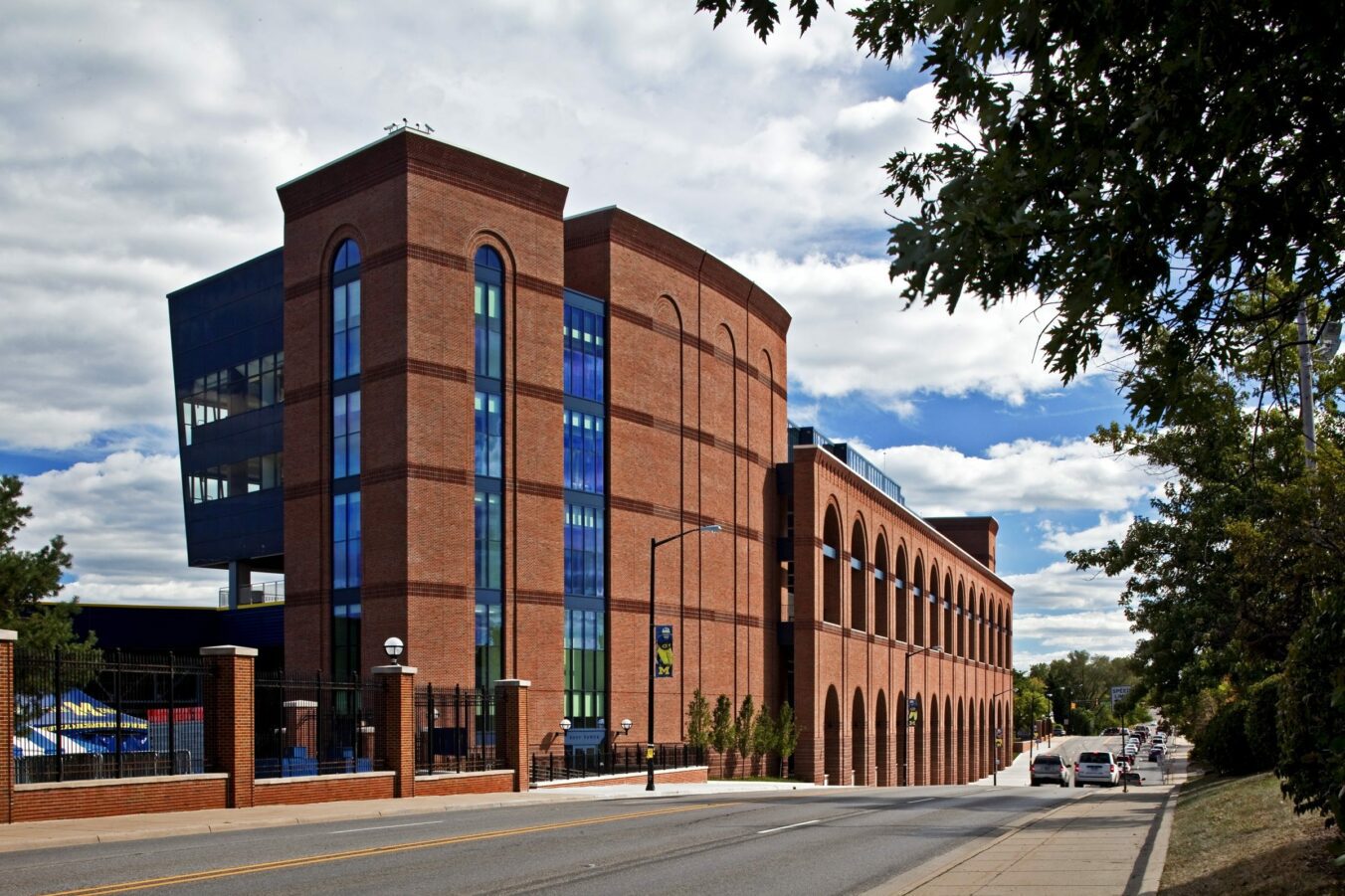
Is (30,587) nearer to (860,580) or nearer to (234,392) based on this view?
(234,392)

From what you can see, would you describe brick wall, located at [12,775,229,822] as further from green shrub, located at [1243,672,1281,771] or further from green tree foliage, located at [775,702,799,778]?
green tree foliage, located at [775,702,799,778]

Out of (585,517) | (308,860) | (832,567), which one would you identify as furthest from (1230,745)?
(832,567)

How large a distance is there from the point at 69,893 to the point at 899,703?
73169 mm

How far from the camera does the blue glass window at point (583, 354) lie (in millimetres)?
50312

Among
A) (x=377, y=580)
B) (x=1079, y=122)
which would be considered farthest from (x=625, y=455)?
(x=1079, y=122)

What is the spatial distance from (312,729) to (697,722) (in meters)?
19.4

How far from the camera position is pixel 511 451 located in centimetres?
4731

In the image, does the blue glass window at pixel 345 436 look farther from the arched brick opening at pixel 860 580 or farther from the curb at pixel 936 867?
the arched brick opening at pixel 860 580

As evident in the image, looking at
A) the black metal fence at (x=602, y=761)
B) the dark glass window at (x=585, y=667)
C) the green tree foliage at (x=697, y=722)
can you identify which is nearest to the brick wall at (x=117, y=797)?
the black metal fence at (x=602, y=761)

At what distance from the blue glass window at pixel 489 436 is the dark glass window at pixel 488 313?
3.17ft

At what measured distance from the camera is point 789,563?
66.4 meters

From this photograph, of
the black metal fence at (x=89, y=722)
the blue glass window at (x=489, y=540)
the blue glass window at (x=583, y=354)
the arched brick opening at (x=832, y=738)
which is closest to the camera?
the black metal fence at (x=89, y=722)

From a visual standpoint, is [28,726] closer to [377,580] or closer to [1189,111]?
[377,580]

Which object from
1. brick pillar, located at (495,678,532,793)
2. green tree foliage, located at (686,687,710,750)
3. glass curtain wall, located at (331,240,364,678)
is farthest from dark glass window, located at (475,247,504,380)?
green tree foliage, located at (686,687,710,750)
